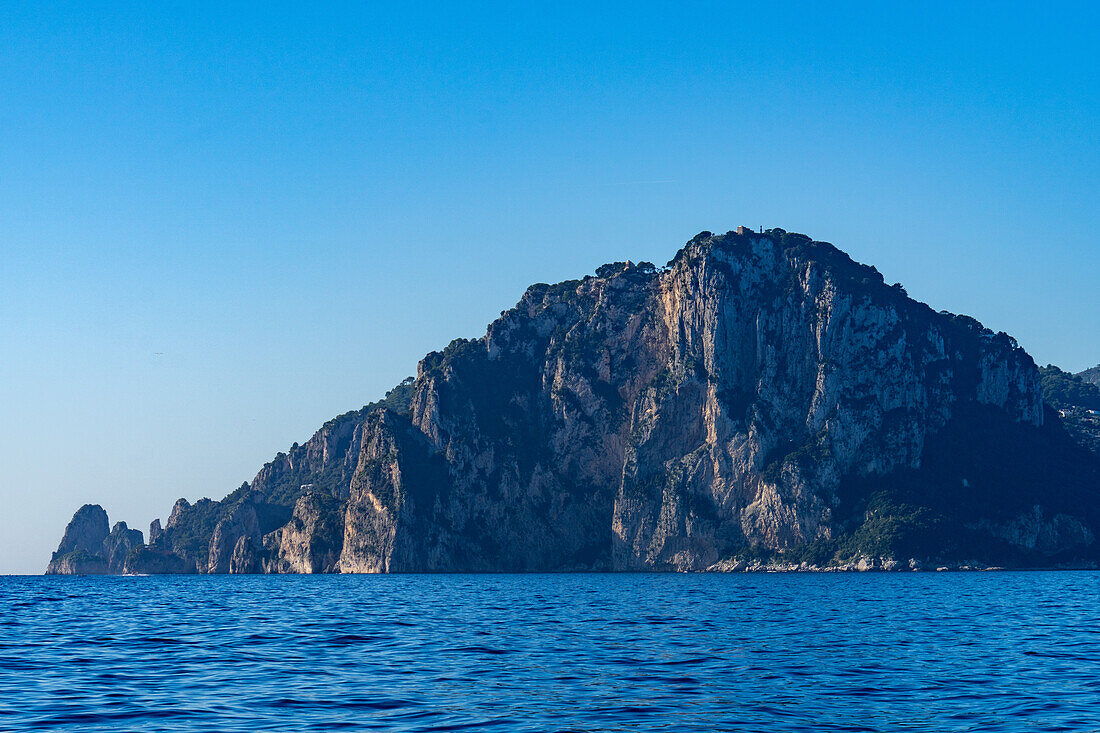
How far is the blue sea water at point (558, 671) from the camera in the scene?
2822cm

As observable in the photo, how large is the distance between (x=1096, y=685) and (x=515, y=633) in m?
27.6

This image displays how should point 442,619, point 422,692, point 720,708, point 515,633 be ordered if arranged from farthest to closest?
point 442,619
point 515,633
point 422,692
point 720,708

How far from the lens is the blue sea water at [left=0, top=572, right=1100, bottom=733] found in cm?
2822

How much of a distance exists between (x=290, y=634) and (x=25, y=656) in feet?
43.6

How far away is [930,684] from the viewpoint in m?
34.3

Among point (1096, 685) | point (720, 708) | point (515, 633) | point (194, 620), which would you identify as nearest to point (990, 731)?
point (720, 708)

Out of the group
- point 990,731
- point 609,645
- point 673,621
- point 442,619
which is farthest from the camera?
point 442,619

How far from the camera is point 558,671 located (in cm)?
3750

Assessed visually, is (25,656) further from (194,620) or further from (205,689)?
(194,620)

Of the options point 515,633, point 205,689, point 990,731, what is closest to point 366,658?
point 205,689

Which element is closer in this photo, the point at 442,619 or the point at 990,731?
the point at 990,731

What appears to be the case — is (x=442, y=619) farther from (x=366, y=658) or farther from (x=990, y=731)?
(x=990, y=731)

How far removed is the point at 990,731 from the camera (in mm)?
26625

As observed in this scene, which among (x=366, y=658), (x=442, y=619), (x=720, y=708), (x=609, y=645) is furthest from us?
(x=442, y=619)
